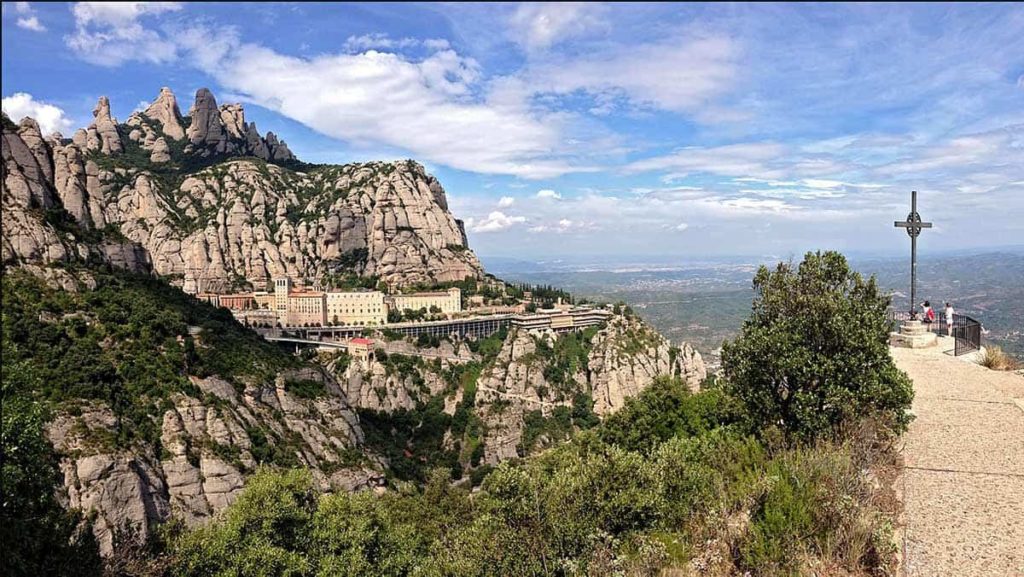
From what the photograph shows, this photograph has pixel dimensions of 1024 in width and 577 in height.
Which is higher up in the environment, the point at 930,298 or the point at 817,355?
the point at 817,355

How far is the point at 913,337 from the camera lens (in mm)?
20000

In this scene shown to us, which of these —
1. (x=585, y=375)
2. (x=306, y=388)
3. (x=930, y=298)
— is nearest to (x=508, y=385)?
(x=585, y=375)

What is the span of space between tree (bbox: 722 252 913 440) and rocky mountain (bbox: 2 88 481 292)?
295ft

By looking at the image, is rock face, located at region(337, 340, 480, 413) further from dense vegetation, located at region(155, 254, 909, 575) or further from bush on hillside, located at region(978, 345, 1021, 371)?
bush on hillside, located at region(978, 345, 1021, 371)

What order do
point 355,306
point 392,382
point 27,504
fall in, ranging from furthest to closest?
point 355,306 < point 392,382 < point 27,504

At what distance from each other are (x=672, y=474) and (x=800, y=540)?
326 cm

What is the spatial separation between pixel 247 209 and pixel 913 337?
108m

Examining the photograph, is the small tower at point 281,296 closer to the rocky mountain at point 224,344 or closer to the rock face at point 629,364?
the rocky mountain at point 224,344

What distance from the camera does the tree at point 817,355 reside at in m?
11.7

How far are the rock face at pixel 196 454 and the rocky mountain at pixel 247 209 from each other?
60.6 m

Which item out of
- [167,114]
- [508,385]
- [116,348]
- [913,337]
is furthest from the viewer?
[167,114]

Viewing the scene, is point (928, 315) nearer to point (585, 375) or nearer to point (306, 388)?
point (306, 388)

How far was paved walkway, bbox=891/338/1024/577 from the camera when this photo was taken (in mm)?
7008

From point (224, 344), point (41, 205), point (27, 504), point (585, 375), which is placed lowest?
point (585, 375)
